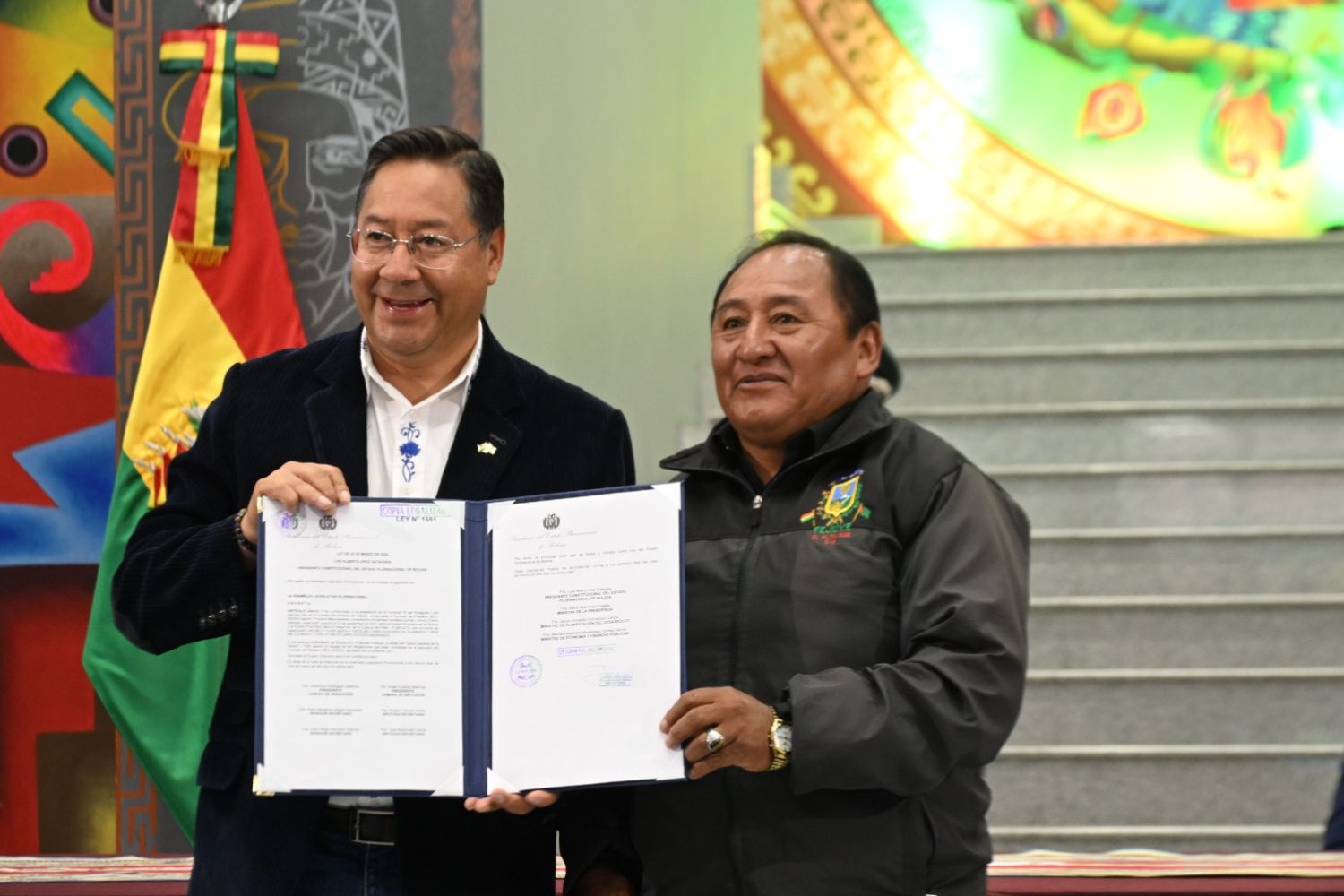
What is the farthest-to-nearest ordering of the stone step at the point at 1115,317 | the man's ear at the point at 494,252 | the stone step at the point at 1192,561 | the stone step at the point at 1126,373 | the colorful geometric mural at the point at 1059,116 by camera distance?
1. the colorful geometric mural at the point at 1059,116
2. the stone step at the point at 1115,317
3. the stone step at the point at 1126,373
4. the stone step at the point at 1192,561
5. the man's ear at the point at 494,252

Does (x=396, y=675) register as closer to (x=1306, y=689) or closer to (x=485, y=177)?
(x=485, y=177)

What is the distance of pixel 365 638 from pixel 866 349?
0.74m

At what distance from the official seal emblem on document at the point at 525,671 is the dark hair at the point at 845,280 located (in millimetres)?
551

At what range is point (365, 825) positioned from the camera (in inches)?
74.1

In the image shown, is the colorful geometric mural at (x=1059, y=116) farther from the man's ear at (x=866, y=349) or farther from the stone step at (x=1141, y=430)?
the man's ear at (x=866, y=349)

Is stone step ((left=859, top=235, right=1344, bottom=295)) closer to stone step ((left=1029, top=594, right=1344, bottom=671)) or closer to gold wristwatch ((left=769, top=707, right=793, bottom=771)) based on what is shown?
stone step ((left=1029, top=594, right=1344, bottom=671))

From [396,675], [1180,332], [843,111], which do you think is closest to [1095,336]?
[1180,332]

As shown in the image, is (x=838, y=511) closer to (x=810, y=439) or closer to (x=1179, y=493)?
(x=810, y=439)

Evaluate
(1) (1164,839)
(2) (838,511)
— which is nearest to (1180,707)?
(1) (1164,839)

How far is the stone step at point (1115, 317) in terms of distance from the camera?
5566 mm

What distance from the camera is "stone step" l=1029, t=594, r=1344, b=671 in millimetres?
4457

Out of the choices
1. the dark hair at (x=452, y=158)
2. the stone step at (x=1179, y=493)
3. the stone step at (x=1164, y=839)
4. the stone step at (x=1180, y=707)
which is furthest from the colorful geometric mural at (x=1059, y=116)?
the dark hair at (x=452, y=158)

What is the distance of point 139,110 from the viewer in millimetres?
3523

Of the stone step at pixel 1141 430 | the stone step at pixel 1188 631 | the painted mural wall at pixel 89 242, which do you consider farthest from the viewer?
the stone step at pixel 1141 430
